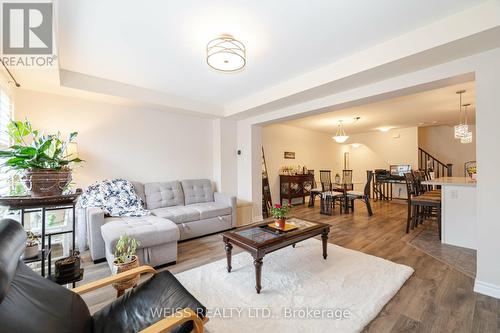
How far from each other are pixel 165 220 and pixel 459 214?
4342mm

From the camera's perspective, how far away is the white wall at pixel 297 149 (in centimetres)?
616

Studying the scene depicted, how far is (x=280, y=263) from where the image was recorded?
269cm

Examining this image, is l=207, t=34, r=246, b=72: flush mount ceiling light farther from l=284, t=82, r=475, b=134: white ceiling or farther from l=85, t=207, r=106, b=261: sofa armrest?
l=284, t=82, r=475, b=134: white ceiling

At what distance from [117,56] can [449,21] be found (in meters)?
3.31

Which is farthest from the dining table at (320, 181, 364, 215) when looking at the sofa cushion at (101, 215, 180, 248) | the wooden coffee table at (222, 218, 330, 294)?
the sofa cushion at (101, 215, 180, 248)

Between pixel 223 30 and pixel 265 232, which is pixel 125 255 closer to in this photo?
pixel 265 232

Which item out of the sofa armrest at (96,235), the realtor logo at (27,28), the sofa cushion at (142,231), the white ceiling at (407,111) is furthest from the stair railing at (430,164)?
the realtor logo at (27,28)

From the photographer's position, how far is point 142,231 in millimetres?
2494

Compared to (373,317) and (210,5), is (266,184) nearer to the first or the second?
(373,317)

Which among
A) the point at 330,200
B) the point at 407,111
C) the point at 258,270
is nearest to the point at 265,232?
the point at 258,270

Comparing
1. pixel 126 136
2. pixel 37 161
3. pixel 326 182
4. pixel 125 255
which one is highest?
pixel 126 136

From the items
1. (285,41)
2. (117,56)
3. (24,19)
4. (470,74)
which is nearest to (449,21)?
(470,74)

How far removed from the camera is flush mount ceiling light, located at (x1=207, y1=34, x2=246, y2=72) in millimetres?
2064

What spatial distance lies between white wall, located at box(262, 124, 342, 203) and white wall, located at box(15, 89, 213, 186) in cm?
194
